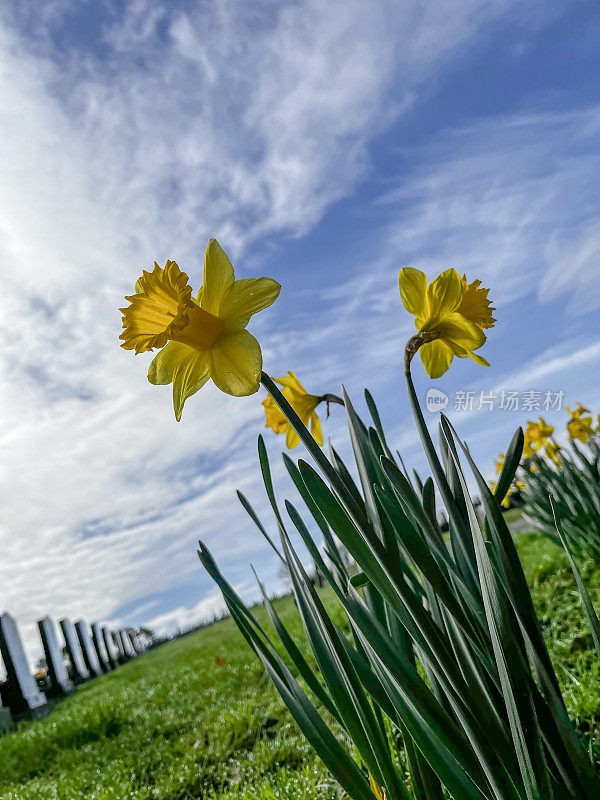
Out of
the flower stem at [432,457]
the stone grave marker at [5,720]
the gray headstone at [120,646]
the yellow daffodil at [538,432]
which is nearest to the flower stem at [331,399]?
the flower stem at [432,457]

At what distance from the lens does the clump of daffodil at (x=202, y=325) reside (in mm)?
927

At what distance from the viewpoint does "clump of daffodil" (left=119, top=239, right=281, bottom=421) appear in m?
0.93

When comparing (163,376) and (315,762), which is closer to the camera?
(163,376)

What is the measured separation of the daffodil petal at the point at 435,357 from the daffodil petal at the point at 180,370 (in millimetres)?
537

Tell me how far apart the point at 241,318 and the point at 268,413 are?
15.1 inches

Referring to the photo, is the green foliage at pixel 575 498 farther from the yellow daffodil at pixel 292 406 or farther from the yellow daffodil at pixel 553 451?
the yellow daffodil at pixel 292 406

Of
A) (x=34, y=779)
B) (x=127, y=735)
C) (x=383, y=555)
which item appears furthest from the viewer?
(x=127, y=735)

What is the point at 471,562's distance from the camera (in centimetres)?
100

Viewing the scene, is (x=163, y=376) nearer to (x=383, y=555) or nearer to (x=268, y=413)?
(x=268, y=413)

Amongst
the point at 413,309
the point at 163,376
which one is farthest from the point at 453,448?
the point at 163,376

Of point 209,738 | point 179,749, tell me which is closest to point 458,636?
point 209,738

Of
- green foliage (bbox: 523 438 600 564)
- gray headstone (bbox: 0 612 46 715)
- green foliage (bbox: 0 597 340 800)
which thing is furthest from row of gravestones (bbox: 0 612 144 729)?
green foliage (bbox: 523 438 600 564)

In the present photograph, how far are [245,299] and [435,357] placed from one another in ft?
1.73

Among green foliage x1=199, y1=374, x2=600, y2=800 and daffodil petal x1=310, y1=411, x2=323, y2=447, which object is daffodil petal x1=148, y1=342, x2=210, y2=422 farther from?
daffodil petal x1=310, y1=411, x2=323, y2=447
